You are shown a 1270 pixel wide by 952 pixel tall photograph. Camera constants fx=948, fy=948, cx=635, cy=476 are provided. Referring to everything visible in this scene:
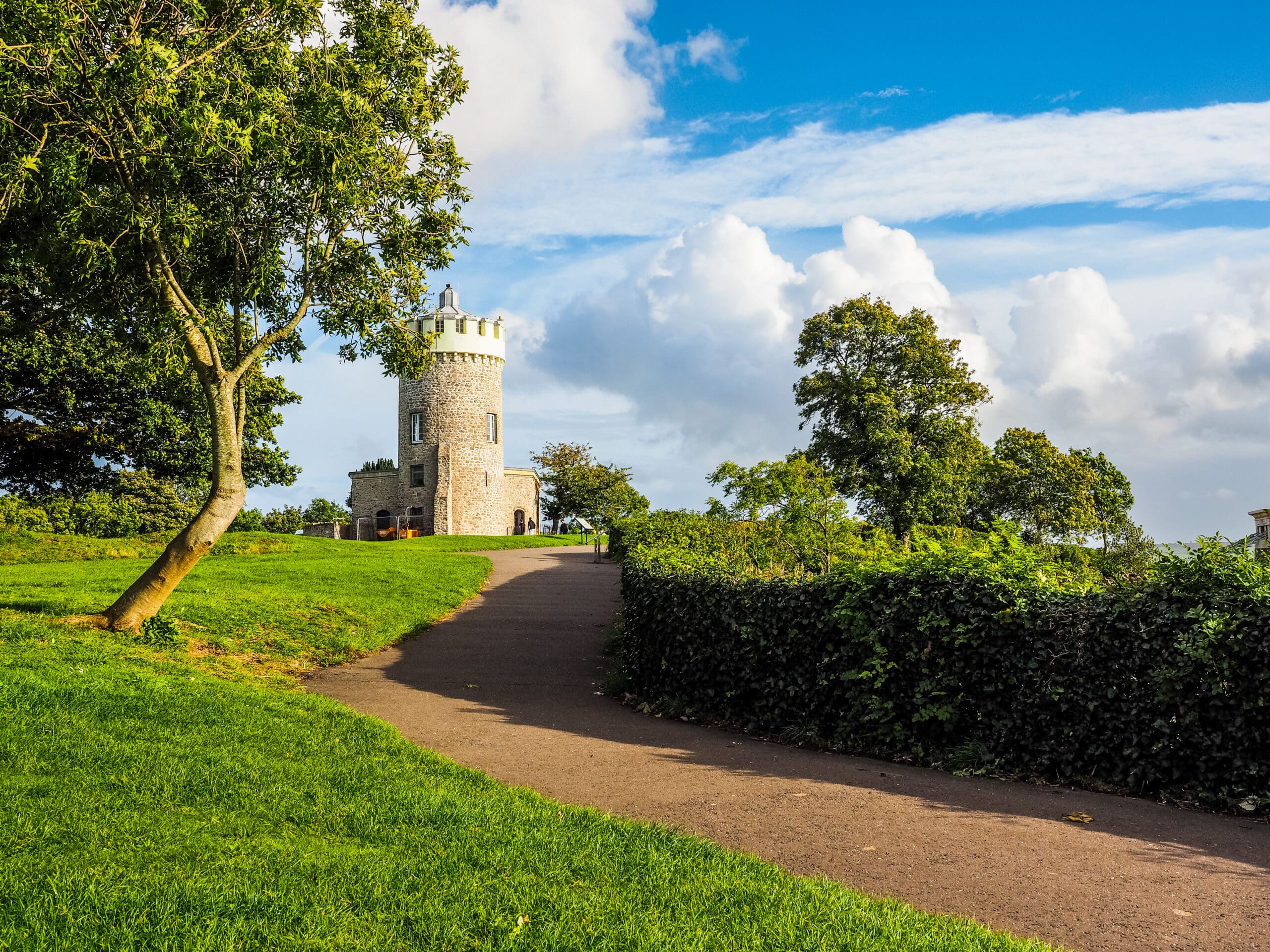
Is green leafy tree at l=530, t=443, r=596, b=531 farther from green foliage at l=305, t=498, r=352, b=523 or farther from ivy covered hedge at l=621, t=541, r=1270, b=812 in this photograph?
ivy covered hedge at l=621, t=541, r=1270, b=812

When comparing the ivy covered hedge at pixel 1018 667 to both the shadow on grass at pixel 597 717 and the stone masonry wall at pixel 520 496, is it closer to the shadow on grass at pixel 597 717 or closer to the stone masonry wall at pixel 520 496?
the shadow on grass at pixel 597 717

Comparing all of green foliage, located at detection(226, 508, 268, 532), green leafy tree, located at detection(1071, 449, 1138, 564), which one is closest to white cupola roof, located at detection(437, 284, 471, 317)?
green foliage, located at detection(226, 508, 268, 532)

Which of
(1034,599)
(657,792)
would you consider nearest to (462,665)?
(657,792)

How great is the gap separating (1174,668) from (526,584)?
740 inches

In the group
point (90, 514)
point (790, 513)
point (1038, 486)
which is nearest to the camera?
point (790, 513)

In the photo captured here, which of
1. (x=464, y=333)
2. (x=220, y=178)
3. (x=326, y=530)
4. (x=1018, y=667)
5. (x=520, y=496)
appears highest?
(x=464, y=333)

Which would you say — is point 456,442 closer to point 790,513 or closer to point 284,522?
point 284,522

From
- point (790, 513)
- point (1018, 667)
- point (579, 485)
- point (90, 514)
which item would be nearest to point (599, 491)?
point (579, 485)

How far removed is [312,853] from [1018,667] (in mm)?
5906

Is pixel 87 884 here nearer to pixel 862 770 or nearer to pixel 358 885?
pixel 358 885

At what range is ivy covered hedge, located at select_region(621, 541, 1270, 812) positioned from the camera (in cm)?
717

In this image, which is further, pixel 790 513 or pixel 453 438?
pixel 453 438

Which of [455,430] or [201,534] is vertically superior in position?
[455,430]

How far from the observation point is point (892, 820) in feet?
22.1
